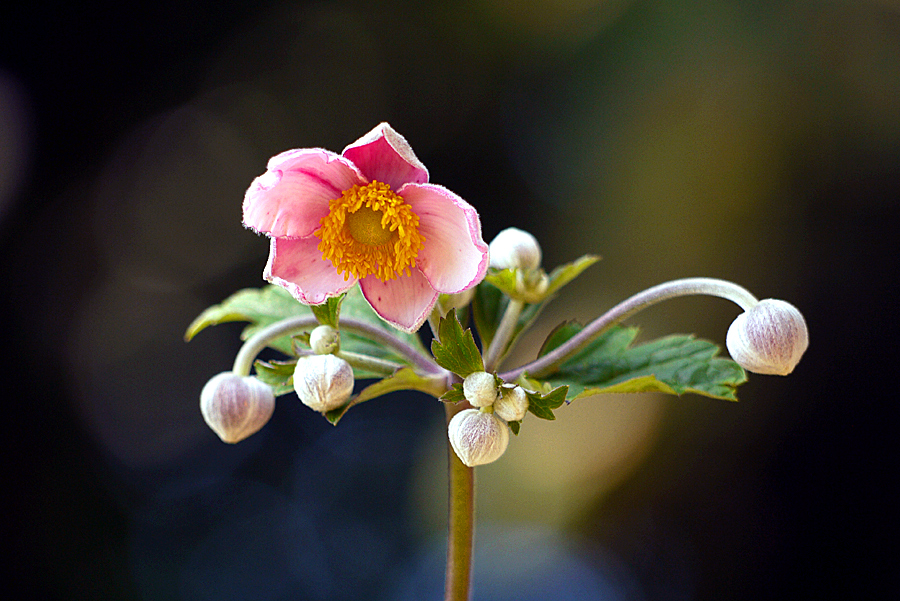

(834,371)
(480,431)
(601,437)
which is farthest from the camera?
(601,437)

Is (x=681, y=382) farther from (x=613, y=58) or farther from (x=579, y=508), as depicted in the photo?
(x=613, y=58)

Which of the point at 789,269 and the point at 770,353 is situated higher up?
the point at 789,269

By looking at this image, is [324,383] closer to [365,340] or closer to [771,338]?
[365,340]

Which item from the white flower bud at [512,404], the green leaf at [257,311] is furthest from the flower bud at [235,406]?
the white flower bud at [512,404]

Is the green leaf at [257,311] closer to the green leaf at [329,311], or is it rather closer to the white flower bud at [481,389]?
the green leaf at [329,311]

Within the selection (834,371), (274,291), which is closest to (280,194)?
(274,291)

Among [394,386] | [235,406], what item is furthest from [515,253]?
[235,406]
